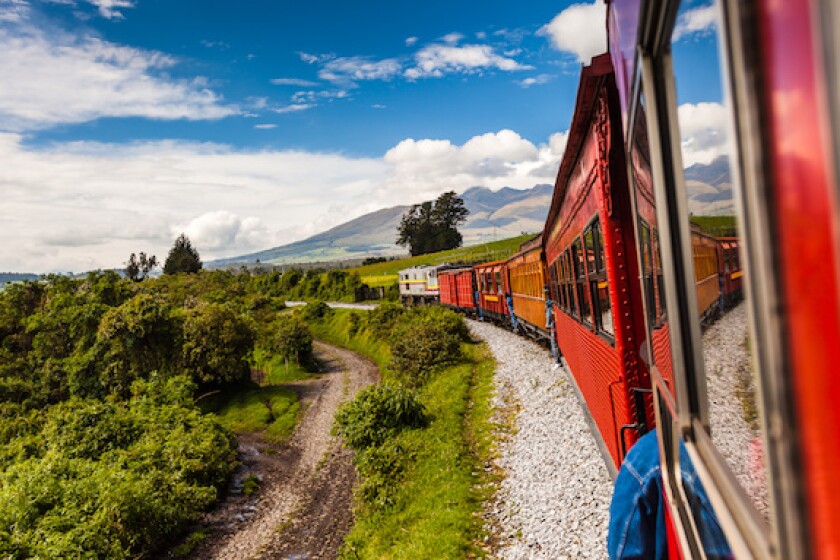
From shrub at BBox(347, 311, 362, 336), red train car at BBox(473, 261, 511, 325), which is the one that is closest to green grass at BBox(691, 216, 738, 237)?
red train car at BBox(473, 261, 511, 325)

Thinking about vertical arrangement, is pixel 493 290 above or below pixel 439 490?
above

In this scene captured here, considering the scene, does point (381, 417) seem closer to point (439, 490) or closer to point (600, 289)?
point (439, 490)

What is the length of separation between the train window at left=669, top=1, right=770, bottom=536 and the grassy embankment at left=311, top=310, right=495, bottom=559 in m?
6.59

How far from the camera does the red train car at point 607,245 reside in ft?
13.1

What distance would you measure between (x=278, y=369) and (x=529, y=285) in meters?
19.1

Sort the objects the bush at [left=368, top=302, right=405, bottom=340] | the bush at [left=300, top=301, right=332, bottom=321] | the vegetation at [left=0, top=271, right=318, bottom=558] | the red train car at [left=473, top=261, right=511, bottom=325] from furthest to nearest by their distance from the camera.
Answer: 1. the bush at [left=300, top=301, right=332, bottom=321]
2. the bush at [left=368, top=302, right=405, bottom=340]
3. the red train car at [left=473, top=261, right=511, bottom=325]
4. the vegetation at [left=0, top=271, right=318, bottom=558]

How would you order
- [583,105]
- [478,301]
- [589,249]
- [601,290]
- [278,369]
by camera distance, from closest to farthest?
[583,105]
[601,290]
[589,249]
[478,301]
[278,369]

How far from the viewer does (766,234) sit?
74 centimetres

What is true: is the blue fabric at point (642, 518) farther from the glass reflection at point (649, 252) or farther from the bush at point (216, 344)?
the bush at point (216, 344)

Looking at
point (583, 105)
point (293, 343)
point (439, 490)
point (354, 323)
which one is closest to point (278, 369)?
point (293, 343)

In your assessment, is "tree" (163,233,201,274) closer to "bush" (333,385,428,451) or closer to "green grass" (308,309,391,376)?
"green grass" (308,309,391,376)

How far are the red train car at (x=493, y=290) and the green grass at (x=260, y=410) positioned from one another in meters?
8.90

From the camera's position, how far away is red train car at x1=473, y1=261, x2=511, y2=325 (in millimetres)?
22386

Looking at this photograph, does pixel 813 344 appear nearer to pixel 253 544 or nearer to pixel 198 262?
pixel 253 544
